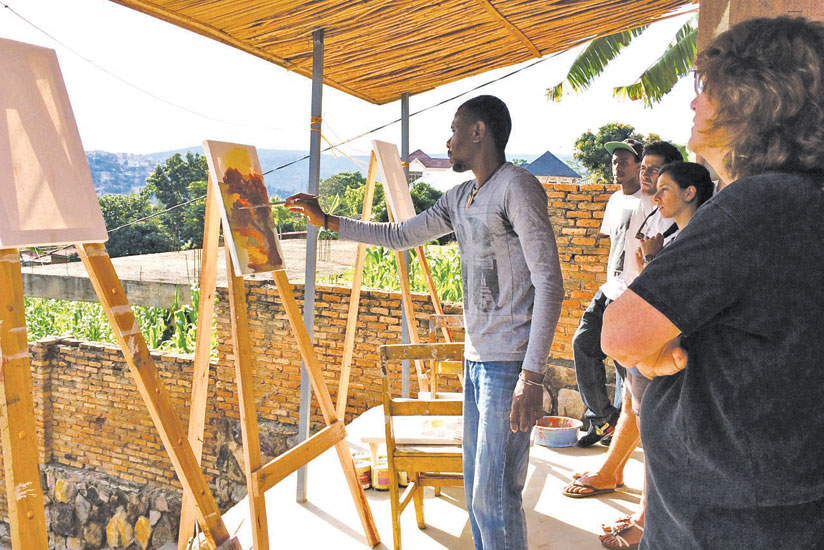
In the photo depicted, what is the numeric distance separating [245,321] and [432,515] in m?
1.54

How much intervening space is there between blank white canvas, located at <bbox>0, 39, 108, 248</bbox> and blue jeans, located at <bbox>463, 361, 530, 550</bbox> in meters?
1.31

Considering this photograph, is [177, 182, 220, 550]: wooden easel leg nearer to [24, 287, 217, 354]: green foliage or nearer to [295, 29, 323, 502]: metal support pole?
[295, 29, 323, 502]: metal support pole

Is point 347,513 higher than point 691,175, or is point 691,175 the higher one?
point 691,175

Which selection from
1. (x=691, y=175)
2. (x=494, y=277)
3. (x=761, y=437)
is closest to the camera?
(x=761, y=437)

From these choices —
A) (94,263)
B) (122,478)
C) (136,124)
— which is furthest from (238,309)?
(136,124)

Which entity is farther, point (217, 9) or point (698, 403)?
point (217, 9)

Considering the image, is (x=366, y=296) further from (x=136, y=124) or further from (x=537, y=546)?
(x=136, y=124)

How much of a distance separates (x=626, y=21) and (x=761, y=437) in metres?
3.40

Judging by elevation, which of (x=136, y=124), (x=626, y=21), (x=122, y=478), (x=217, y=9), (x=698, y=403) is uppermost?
(x=136, y=124)

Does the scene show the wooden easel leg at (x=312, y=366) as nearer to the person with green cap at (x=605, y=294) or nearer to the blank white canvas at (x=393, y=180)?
the blank white canvas at (x=393, y=180)

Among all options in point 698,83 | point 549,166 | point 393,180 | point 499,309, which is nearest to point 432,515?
point 499,309

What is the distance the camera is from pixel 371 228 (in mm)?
2594

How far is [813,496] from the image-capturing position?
0.94 m

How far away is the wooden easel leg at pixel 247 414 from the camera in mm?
Answer: 2398
